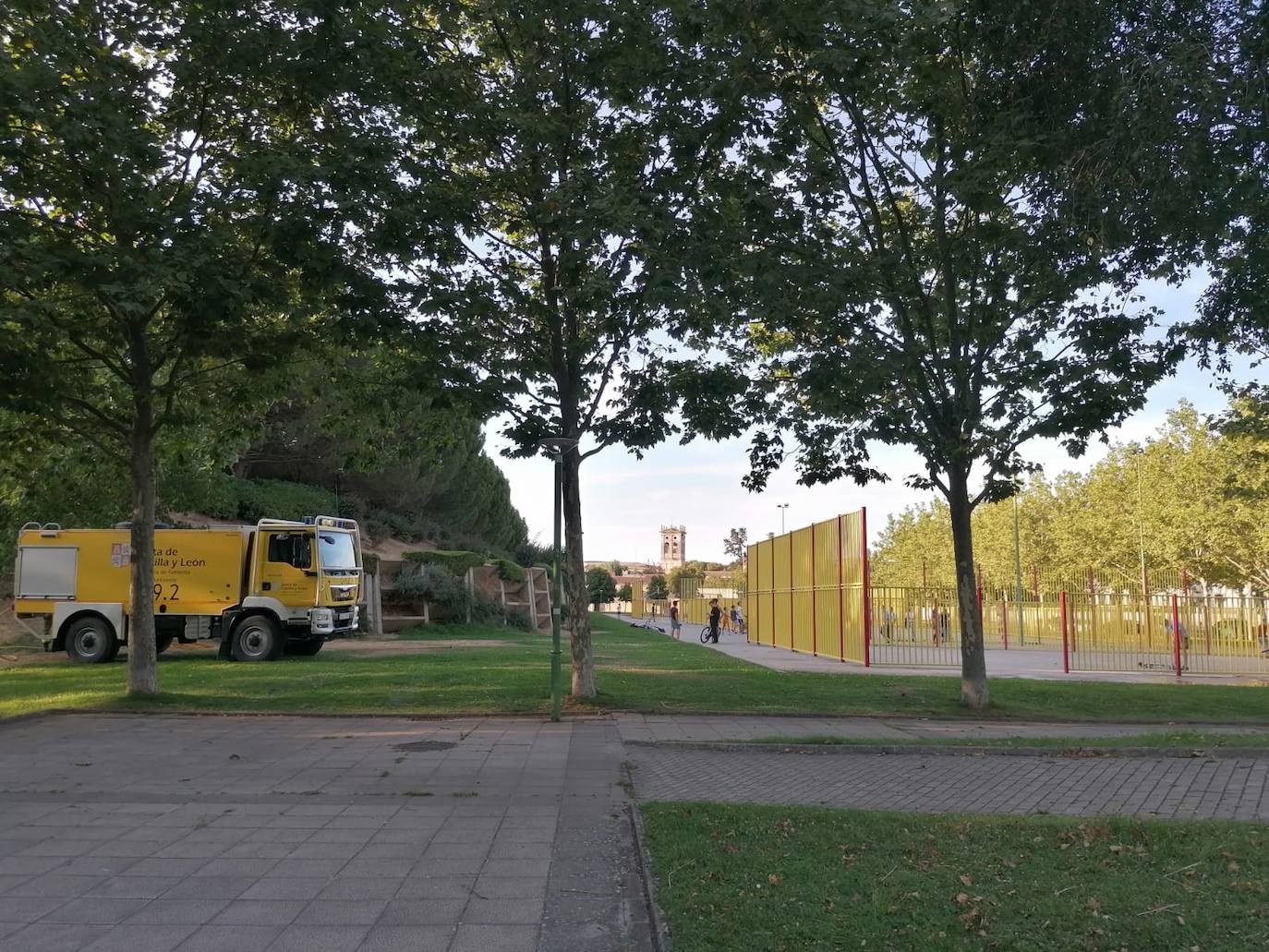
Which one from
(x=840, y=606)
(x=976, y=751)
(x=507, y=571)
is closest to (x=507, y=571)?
(x=507, y=571)

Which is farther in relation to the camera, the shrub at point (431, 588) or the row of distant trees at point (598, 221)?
the shrub at point (431, 588)

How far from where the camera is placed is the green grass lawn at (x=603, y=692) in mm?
13766

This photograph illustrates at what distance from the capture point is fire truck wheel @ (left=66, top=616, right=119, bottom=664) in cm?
2206

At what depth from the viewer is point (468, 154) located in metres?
13.2

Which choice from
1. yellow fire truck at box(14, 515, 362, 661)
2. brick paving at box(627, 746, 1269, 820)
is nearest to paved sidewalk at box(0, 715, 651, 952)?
brick paving at box(627, 746, 1269, 820)

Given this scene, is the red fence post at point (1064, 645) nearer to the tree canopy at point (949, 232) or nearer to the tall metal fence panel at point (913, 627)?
the tall metal fence panel at point (913, 627)

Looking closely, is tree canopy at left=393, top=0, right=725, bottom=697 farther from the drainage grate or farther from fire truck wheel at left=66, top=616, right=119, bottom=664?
fire truck wheel at left=66, top=616, right=119, bottom=664

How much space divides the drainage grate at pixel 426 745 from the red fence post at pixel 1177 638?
18.6 m

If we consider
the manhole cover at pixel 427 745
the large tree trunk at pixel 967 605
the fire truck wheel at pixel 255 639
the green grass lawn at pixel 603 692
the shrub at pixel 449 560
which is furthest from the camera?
the shrub at pixel 449 560

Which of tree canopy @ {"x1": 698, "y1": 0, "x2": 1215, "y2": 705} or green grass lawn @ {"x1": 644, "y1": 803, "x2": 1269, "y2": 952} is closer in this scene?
green grass lawn @ {"x1": 644, "y1": 803, "x2": 1269, "y2": 952}

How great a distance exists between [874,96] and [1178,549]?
33427mm

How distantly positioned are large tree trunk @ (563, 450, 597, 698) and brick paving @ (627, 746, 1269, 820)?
3.30 metres

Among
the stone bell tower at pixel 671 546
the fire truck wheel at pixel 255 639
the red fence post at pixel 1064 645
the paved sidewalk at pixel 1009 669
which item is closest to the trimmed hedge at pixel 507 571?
the paved sidewalk at pixel 1009 669

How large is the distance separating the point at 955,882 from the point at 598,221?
25.5ft
